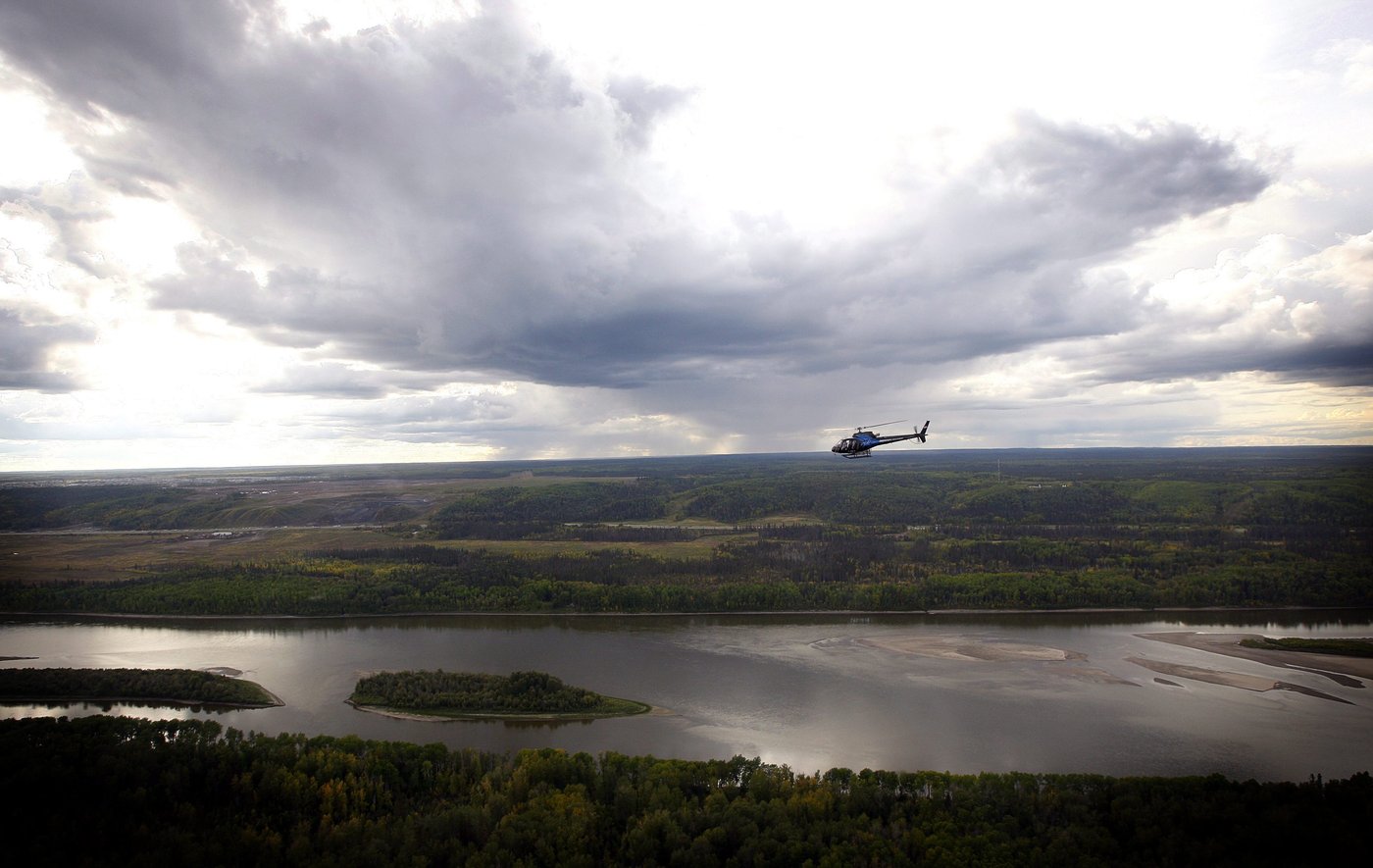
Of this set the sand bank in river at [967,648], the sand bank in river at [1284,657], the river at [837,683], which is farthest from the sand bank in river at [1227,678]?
the sand bank in river at [967,648]

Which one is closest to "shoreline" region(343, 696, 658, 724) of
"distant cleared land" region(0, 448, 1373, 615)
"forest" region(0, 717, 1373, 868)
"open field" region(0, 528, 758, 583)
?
"forest" region(0, 717, 1373, 868)

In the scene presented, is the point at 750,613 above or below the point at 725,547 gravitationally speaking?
below

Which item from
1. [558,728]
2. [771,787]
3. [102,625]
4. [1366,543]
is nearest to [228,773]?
[558,728]

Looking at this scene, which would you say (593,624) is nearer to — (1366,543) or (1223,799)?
(1223,799)

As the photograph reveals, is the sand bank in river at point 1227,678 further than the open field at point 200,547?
No

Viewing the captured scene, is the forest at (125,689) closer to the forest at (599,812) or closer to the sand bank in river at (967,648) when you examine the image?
the forest at (599,812)

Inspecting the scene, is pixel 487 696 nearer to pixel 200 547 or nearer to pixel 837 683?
pixel 837 683

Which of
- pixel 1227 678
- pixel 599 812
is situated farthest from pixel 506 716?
pixel 1227 678
